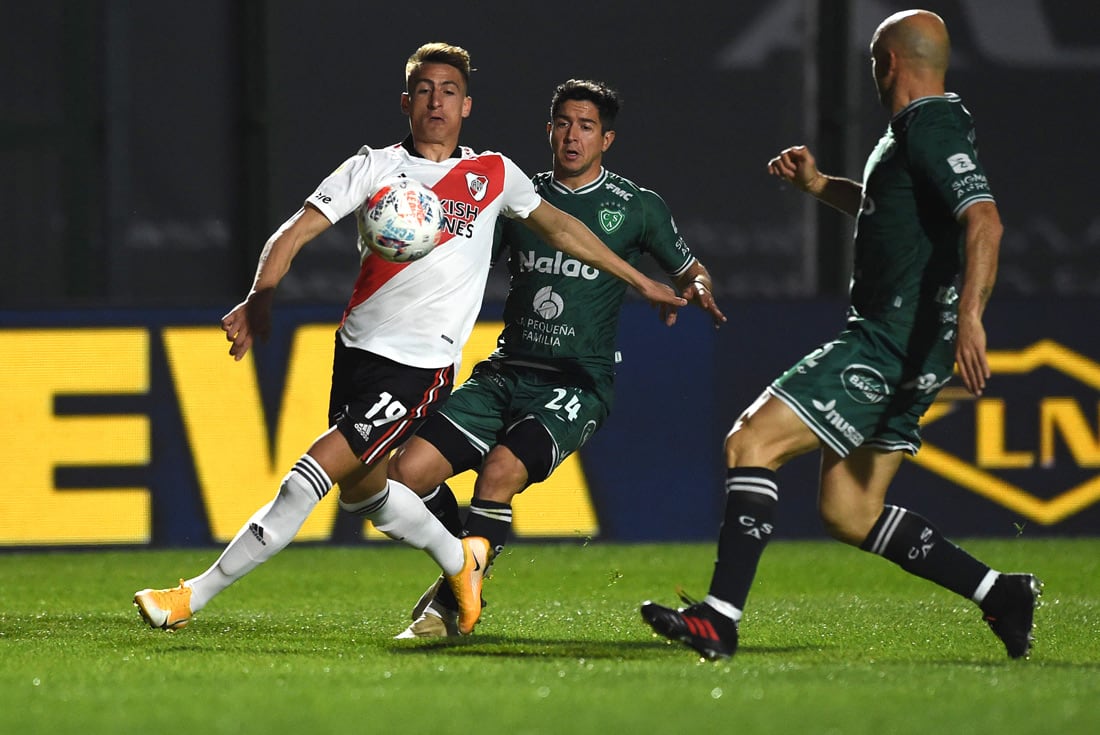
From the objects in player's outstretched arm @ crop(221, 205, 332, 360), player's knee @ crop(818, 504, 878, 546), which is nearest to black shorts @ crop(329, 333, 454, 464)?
player's outstretched arm @ crop(221, 205, 332, 360)

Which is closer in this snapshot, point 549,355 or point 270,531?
point 270,531

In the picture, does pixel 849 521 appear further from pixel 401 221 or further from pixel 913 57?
pixel 401 221

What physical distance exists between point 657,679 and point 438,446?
1.72m

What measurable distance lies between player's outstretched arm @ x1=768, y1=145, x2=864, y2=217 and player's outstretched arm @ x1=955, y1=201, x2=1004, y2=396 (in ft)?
2.17

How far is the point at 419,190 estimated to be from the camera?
595cm

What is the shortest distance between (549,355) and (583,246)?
0.60 m

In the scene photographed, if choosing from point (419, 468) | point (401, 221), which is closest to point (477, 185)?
point (401, 221)

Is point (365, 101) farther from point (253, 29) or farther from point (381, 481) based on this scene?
point (381, 481)

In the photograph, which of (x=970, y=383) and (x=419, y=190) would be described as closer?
(x=970, y=383)

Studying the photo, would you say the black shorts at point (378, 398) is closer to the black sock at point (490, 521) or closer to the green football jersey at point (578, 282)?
the black sock at point (490, 521)

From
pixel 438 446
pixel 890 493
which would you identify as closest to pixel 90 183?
pixel 890 493

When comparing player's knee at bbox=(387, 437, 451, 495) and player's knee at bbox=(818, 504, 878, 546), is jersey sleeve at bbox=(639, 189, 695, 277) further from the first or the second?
player's knee at bbox=(818, 504, 878, 546)

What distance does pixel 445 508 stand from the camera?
6770mm

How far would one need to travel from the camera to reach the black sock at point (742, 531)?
17.4 feet
